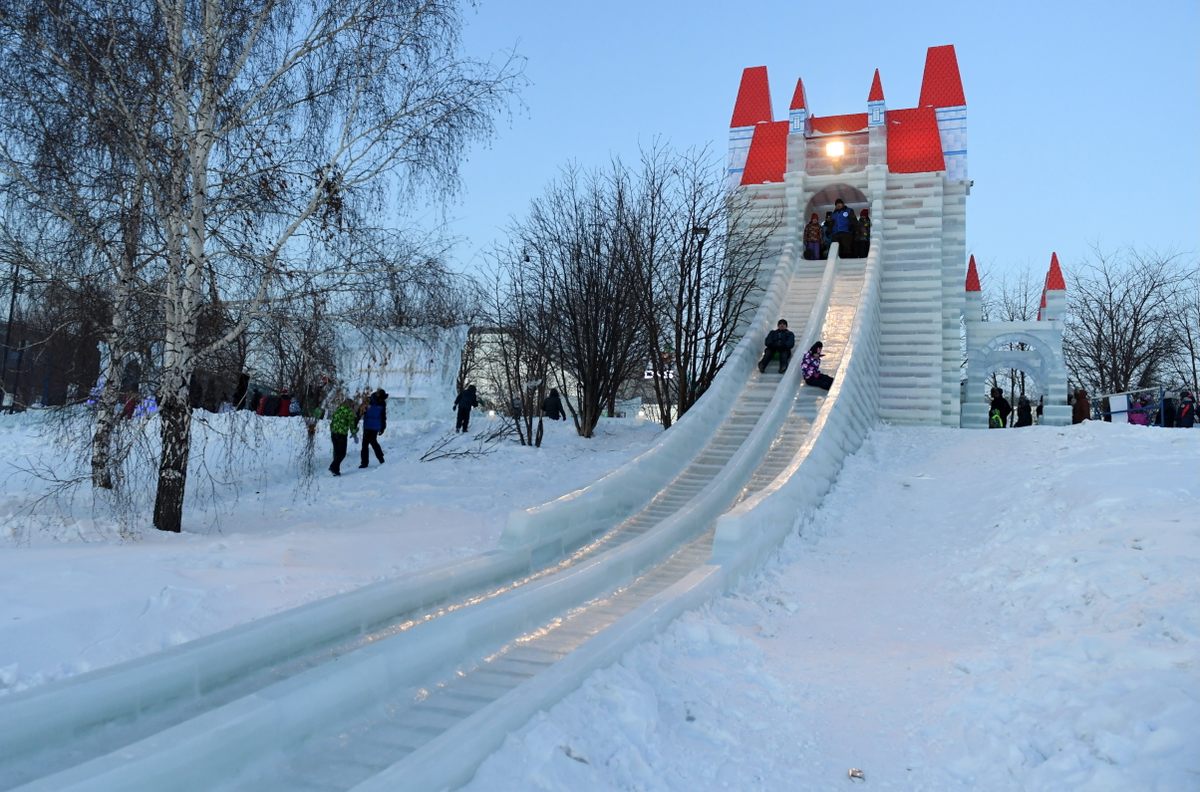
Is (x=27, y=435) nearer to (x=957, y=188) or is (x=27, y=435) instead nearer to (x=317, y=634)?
(x=317, y=634)

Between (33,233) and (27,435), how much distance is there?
10644 millimetres

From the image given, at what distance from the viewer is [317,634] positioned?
5.62 metres

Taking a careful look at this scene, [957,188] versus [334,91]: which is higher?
[957,188]

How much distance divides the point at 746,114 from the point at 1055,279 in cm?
918

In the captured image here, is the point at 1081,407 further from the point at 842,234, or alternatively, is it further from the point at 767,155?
the point at 767,155

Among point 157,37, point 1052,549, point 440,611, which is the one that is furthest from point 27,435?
point 1052,549

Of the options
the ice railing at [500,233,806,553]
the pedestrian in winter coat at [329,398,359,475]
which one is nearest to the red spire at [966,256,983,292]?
the ice railing at [500,233,806,553]

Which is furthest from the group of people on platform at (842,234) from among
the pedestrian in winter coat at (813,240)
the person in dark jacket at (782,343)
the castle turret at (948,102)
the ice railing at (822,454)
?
the person in dark jacket at (782,343)

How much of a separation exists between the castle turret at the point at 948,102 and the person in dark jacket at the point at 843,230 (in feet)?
8.97

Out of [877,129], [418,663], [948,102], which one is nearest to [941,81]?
[948,102]

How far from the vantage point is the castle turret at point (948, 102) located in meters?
20.5

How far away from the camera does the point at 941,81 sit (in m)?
21.5

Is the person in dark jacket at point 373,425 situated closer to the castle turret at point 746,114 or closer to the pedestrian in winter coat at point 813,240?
the pedestrian in winter coat at point 813,240

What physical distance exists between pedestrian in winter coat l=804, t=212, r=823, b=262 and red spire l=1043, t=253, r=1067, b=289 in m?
7.38
